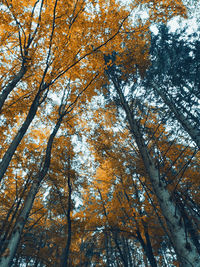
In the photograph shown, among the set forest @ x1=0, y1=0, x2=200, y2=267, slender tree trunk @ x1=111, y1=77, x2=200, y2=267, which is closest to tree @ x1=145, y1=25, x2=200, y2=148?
forest @ x1=0, y1=0, x2=200, y2=267

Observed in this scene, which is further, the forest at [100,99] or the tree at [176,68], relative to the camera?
the tree at [176,68]

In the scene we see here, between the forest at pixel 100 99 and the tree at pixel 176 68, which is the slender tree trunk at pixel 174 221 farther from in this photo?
the tree at pixel 176 68

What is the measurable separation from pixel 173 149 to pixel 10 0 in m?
7.39

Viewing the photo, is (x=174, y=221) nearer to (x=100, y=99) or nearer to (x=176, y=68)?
(x=100, y=99)

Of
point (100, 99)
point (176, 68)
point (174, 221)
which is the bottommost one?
point (174, 221)

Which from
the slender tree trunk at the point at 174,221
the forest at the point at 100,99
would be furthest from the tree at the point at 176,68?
the slender tree trunk at the point at 174,221

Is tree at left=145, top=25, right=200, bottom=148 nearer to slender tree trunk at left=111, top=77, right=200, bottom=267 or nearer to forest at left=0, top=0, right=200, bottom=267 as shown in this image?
forest at left=0, top=0, right=200, bottom=267

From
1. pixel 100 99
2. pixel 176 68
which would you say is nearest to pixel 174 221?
pixel 100 99

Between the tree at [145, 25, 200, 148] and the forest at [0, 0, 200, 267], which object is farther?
the tree at [145, 25, 200, 148]

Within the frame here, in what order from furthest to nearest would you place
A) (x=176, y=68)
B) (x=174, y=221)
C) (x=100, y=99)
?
(x=176, y=68), (x=100, y=99), (x=174, y=221)

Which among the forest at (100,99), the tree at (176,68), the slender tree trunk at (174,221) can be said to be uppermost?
the tree at (176,68)

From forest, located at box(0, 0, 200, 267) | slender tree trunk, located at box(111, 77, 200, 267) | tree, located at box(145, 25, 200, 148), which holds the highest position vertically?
tree, located at box(145, 25, 200, 148)

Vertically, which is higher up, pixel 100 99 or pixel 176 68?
pixel 176 68

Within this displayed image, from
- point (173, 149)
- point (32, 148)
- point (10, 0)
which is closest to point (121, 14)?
point (10, 0)
